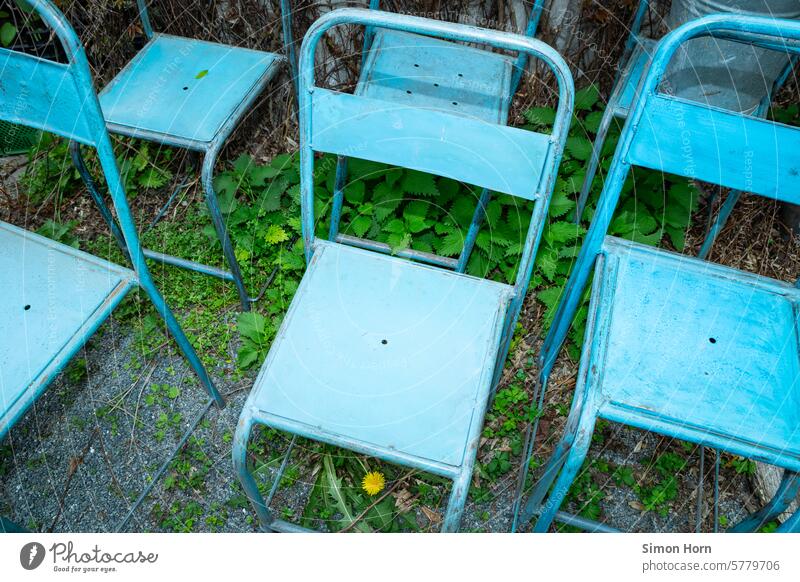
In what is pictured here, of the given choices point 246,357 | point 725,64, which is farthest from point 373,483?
point 725,64

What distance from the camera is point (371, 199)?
2398 mm

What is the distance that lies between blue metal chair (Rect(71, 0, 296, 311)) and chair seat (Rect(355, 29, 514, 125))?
0.39 m

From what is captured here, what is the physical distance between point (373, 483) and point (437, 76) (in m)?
1.37

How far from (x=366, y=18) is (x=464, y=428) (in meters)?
0.90

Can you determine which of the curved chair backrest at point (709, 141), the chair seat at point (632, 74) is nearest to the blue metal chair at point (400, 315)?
the curved chair backrest at point (709, 141)

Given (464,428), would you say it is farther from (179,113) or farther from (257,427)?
(179,113)

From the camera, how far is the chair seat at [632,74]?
2.08 meters

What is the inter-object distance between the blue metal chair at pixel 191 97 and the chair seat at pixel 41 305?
435 millimetres

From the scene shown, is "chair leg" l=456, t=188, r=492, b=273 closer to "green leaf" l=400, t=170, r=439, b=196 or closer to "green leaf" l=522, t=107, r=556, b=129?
"green leaf" l=400, t=170, r=439, b=196

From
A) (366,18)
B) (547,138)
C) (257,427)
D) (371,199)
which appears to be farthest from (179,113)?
(547,138)

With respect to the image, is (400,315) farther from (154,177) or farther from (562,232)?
(154,177)

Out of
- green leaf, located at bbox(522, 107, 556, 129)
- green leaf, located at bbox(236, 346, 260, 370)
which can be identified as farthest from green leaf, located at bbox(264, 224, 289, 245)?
green leaf, located at bbox(522, 107, 556, 129)

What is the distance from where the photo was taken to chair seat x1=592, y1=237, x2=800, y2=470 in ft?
4.33

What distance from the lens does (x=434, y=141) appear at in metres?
1.49
